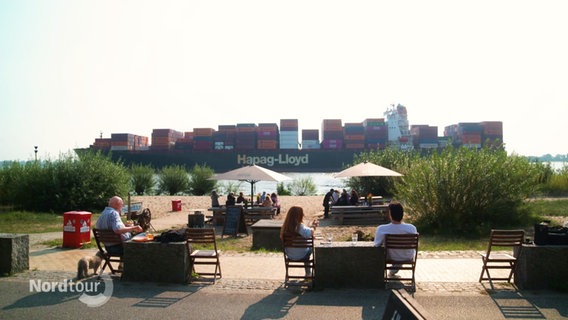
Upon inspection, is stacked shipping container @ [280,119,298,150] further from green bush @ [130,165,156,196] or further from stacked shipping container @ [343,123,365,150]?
green bush @ [130,165,156,196]

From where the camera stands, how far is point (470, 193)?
33.1ft

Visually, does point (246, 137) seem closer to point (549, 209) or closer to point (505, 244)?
point (549, 209)

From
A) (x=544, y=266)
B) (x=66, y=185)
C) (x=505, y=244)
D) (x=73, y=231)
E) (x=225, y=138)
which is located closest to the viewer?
(x=544, y=266)

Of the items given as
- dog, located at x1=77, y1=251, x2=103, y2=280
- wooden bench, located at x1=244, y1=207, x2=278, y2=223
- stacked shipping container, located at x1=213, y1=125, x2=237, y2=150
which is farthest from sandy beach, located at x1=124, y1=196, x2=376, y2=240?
stacked shipping container, located at x1=213, y1=125, x2=237, y2=150

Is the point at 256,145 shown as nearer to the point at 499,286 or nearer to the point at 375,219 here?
the point at 375,219

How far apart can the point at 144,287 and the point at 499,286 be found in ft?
13.9

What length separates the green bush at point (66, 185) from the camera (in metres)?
14.9

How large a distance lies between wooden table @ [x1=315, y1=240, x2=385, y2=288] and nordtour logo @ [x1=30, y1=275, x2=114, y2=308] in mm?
2458

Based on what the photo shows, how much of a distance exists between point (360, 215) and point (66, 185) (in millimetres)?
10212

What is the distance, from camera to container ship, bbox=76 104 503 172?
6481 centimetres

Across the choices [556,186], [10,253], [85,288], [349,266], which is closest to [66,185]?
[10,253]

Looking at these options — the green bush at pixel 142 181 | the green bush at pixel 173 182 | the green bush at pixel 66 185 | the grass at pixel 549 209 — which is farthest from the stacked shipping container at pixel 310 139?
the grass at pixel 549 209

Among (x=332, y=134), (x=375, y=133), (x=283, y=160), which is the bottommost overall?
(x=283, y=160)

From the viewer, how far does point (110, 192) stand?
1560cm
